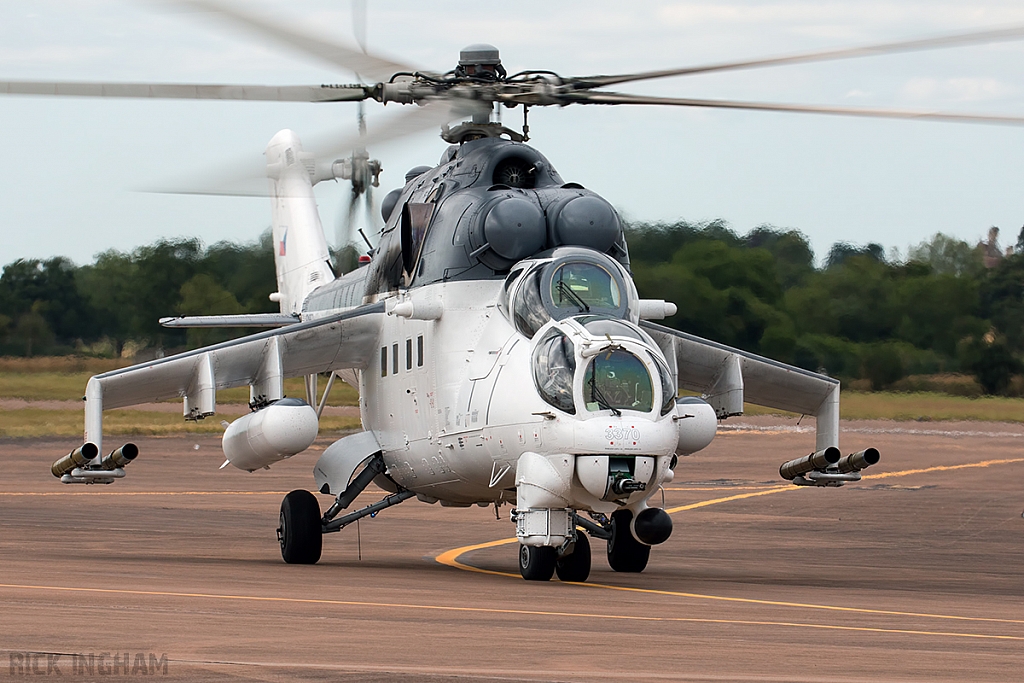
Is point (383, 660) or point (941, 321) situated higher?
point (941, 321)

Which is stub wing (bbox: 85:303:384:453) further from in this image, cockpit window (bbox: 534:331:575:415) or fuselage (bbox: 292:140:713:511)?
cockpit window (bbox: 534:331:575:415)

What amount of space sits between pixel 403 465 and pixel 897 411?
21783 millimetres

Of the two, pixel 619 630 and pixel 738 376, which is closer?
pixel 619 630

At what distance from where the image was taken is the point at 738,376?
19141 mm

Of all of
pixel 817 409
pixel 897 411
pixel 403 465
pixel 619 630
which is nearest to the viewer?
pixel 619 630

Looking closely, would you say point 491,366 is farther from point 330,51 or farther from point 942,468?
point 942,468

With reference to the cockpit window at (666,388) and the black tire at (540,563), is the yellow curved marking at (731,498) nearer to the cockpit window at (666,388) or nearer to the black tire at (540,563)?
the black tire at (540,563)

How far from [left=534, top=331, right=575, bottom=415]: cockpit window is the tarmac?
1.79 m

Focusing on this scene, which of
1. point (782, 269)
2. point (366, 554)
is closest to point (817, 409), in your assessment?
point (366, 554)

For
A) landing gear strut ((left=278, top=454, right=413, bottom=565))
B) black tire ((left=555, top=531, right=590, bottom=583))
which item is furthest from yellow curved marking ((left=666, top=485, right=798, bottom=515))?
black tire ((left=555, top=531, right=590, bottom=583))

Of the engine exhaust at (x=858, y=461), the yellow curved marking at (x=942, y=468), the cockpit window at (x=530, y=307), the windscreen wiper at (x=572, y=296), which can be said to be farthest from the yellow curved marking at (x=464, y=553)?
the yellow curved marking at (x=942, y=468)

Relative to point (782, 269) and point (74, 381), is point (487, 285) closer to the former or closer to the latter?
point (782, 269)

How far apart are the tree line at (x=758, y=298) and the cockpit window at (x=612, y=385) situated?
16.4m

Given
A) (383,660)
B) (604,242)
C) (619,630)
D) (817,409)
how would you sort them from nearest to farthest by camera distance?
(383,660) < (619,630) < (604,242) < (817,409)
